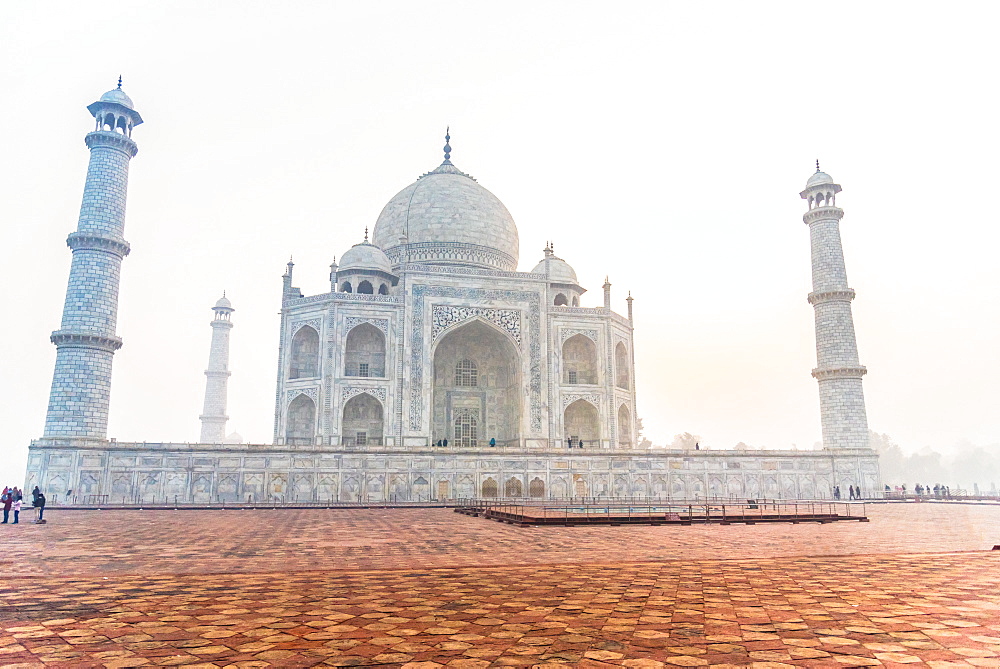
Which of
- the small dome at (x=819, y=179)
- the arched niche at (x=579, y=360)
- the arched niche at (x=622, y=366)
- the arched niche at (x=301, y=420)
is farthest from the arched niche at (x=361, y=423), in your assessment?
the small dome at (x=819, y=179)

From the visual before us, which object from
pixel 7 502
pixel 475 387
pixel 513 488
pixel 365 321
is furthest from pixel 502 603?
pixel 475 387

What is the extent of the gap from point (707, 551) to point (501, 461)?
16090mm

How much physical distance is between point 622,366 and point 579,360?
224 centimetres

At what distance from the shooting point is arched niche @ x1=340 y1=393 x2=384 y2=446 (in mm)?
29625

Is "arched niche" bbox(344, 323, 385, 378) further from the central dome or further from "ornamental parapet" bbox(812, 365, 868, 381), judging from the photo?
"ornamental parapet" bbox(812, 365, 868, 381)

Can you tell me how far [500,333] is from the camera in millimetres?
30750

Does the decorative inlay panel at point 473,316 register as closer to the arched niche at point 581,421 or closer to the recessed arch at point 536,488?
the arched niche at point 581,421

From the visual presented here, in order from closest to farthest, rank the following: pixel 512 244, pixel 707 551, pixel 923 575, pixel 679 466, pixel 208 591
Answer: pixel 208 591
pixel 923 575
pixel 707 551
pixel 679 466
pixel 512 244

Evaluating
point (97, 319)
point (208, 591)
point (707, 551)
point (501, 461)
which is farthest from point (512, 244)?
point (208, 591)

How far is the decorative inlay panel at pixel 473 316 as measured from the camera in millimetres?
30031

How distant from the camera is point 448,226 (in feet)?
117

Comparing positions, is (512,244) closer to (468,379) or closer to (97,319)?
(468,379)

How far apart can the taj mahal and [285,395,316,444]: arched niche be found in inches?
3.2

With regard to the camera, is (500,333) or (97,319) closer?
(97,319)
